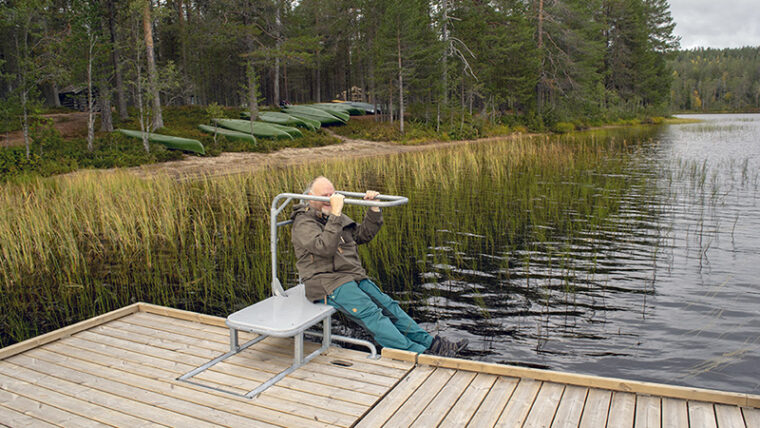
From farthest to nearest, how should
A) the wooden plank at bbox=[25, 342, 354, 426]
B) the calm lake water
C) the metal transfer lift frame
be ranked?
the calm lake water, the metal transfer lift frame, the wooden plank at bbox=[25, 342, 354, 426]

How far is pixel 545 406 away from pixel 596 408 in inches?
12.3

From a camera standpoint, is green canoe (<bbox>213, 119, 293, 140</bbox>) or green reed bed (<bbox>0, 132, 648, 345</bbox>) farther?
green canoe (<bbox>213, 119, 293, 140</bbox>)

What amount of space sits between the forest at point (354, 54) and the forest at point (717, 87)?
69.9 m

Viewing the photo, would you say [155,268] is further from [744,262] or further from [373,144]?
[373,144]

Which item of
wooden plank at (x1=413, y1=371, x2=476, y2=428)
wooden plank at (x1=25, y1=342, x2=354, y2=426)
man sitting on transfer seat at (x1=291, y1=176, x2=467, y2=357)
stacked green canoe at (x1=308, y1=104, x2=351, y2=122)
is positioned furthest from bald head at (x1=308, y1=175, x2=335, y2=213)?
stacked green canoe at (x1=308, y1=104, x2=351, y2=122)

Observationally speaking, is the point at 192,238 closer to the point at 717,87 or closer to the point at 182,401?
the point at 182,401

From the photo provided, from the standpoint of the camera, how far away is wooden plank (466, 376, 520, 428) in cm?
320

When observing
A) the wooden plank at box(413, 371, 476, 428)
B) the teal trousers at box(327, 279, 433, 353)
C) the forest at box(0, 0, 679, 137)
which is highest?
the forest at box(0, 0, 679, 137)

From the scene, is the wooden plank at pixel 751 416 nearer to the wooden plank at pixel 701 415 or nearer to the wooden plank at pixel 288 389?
the wooden plank at pixel 701 415

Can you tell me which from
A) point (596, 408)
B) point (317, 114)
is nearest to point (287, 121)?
point (317, 114)

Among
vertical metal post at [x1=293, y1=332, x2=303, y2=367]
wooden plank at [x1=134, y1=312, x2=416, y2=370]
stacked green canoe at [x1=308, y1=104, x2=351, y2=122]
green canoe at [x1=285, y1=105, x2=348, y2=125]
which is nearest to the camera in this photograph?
vertical metal post at [x1=293, y1=332, x2=303, y2=367]

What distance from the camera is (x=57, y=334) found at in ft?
15.0

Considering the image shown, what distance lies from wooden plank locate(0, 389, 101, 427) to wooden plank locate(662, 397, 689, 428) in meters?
3.43

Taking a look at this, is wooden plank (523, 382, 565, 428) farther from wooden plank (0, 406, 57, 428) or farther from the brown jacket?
wooden plank (0, 406, 57, 428)
